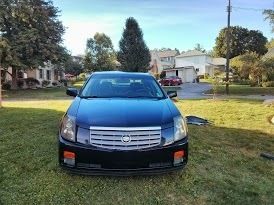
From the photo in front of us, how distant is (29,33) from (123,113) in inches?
1156

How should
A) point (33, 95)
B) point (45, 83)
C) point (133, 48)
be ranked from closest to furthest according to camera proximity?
point (33, 95)
point (133, 48)
point (45, 83)

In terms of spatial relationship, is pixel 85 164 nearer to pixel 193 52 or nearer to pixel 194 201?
pixel 194 201

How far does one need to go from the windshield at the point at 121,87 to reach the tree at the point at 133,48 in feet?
107

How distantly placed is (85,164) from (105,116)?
2.13ft

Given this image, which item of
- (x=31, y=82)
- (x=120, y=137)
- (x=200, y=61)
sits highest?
(x=200, y=61)

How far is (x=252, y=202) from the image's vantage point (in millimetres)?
4609

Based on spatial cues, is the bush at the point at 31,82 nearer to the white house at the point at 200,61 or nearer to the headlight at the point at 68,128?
the headlight at the point at 68,128

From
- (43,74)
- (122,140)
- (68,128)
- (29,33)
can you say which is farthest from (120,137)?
(43,74)

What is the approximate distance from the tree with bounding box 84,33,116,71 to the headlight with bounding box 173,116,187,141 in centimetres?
5550

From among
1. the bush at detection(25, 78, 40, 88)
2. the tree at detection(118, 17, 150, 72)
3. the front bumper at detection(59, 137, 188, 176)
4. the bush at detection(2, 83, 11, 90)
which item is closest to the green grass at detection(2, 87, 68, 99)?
the bush at detection(2, 83, 11, 90)

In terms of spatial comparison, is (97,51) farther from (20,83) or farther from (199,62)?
(199,62)

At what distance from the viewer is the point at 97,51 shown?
200 feet

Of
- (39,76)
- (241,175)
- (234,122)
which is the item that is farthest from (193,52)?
(241,175)

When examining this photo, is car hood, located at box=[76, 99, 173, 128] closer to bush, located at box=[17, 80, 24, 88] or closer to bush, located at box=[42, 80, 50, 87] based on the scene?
bush, located at box=[17, 80, 24, 88]
